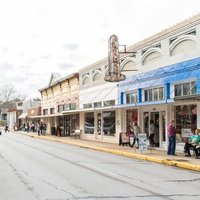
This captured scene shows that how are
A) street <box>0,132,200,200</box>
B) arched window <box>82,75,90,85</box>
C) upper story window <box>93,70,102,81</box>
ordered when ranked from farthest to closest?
1. arched window <box>82,75,90,85</box>
2. upper story window <box>93,70,102,81</box>
3. street <box>0,132,200,200</box>

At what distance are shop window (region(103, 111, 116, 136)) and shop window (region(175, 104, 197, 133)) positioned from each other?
31.9 feet

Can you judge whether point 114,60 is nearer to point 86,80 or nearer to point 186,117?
point 186,117

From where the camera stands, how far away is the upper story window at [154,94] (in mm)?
25397

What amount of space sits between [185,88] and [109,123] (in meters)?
12.2

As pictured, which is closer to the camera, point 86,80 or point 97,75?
point 97,75

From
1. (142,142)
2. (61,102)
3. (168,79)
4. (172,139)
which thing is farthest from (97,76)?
(172,139)

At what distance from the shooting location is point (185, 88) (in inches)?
890

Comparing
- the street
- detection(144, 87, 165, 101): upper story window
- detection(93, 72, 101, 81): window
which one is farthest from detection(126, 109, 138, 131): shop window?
the street

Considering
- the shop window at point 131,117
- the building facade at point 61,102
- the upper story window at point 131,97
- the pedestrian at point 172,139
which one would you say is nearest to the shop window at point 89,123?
the building facade at point 61,102

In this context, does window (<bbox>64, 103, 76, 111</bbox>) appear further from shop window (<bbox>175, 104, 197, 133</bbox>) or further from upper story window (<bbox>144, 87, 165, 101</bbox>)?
shop window (<bbox>175, 104, 197, 133</bbox>)

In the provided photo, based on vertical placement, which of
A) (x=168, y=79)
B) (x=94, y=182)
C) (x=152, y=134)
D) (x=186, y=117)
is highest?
(x=168, y=79)

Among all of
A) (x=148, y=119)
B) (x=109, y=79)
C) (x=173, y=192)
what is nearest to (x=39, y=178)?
(x=173, y=192)

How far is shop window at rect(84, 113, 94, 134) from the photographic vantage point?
3861cm

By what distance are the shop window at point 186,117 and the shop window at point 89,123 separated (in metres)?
15.4
